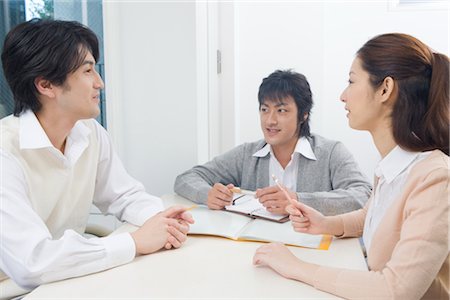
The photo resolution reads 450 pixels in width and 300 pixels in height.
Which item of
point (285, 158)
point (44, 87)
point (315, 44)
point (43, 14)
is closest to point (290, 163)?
point (285, 158)

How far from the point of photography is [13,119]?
47.3 inches

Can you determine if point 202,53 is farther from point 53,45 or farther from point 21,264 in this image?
point 21,264

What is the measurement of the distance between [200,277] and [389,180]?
484 mm

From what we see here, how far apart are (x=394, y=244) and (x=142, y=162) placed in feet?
4.90

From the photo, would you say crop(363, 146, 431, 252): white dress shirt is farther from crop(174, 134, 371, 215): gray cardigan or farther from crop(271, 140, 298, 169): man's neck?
crop(271, 140, 298, 169): man's neck

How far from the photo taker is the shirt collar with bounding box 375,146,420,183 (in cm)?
102

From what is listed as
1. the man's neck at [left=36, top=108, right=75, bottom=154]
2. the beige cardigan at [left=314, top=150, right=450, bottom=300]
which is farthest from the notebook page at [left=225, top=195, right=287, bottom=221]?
the man's neck at [left=36, top=108, right=75, bottom=154]

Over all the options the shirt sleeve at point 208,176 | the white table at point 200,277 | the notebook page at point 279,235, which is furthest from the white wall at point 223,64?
the white table at point 200,277

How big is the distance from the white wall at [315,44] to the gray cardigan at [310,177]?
648 mm

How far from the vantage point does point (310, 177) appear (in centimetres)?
174

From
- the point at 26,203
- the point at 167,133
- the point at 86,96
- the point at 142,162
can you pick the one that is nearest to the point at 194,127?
the point at 167,133

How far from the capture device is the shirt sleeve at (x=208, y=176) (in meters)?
1.58

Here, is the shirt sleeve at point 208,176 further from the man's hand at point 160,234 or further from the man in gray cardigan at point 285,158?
the man's hand at point 160,234

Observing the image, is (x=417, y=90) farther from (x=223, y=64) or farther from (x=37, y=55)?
(x=223, y=64)
